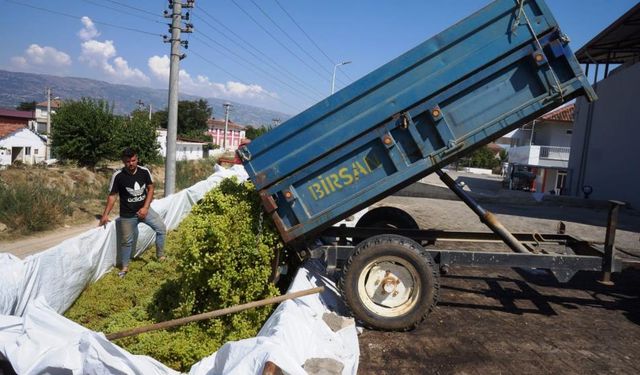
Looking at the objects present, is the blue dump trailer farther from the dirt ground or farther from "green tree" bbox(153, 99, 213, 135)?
"green tree" bbox(153, 99, 213, 135)

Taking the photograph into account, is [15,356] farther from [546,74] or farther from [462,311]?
[546,74]

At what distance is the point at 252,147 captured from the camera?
454cm

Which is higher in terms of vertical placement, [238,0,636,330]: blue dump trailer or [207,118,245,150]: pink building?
[207,118,245,150]: pink building

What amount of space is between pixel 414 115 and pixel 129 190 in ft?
14.0

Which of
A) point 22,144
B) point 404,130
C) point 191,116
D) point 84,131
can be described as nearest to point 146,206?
point 404,130

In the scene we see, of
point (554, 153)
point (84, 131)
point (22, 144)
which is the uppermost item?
point (554, 153)

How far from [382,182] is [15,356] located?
3242 mm

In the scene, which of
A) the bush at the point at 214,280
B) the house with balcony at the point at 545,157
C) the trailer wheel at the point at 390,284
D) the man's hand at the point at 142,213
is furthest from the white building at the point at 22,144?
the trailer wheel at the point at 390,284

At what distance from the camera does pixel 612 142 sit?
2002 cm

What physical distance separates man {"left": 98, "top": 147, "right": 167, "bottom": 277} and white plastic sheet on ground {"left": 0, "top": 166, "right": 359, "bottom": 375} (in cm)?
50

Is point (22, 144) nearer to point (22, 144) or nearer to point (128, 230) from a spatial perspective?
point (22, 144)

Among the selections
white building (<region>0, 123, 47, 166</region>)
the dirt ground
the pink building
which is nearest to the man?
the dirt ground

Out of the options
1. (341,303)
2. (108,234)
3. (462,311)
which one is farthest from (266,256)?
(108,234)

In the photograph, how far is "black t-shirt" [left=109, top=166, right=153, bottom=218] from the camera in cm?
643
